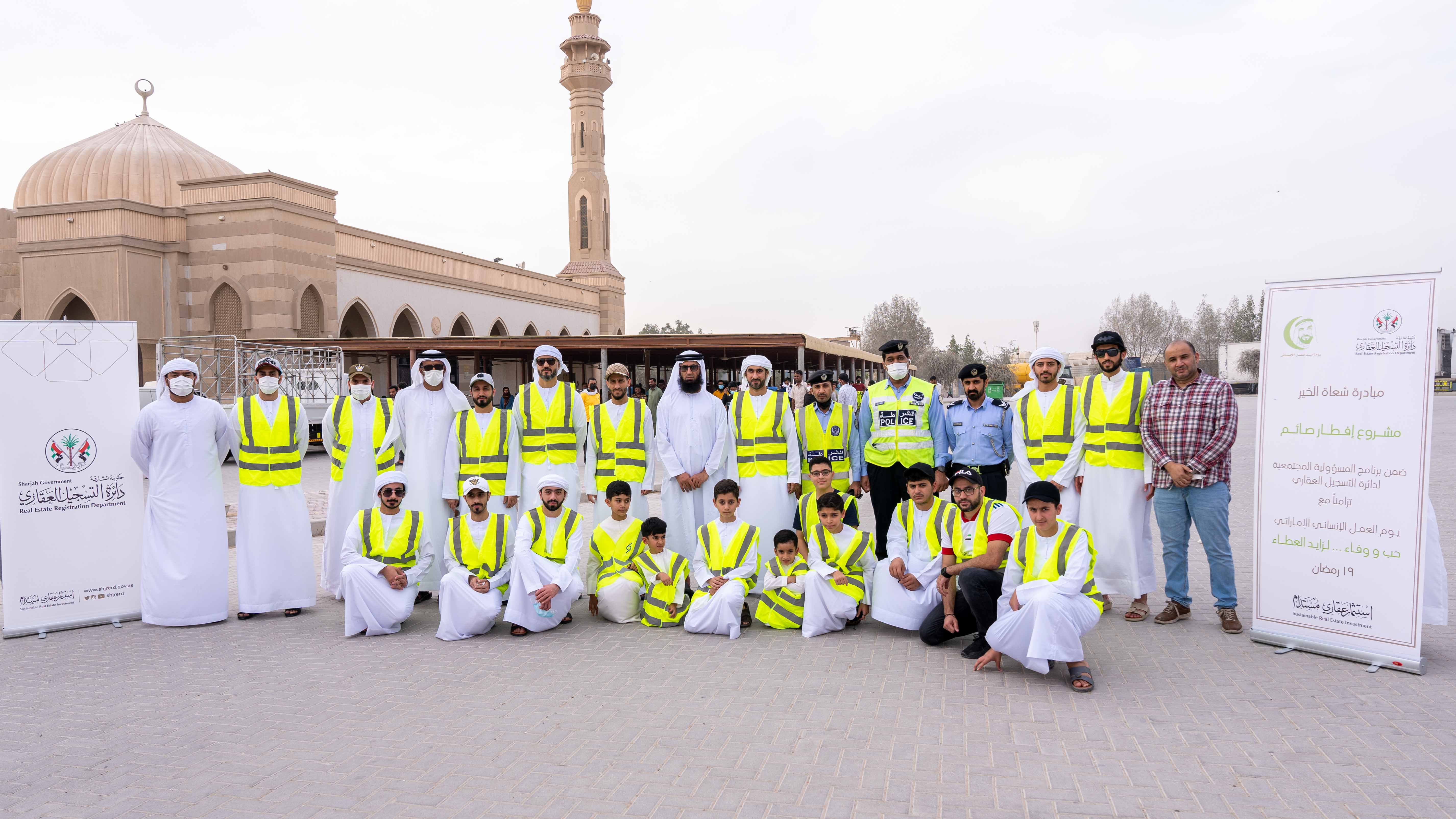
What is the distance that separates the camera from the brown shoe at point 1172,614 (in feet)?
18.3

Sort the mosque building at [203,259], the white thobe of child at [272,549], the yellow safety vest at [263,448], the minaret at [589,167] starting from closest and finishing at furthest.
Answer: the white thobe of child at [272,549] → the yellow safety vest at [263,448] → the mosque building at [203,259] → the minaret at [589,167]

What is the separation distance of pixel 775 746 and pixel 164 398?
5.00m

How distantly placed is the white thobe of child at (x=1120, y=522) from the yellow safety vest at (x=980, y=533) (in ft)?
2.65

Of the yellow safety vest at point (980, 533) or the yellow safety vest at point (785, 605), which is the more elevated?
the yellow safety vest at point (980, 533)

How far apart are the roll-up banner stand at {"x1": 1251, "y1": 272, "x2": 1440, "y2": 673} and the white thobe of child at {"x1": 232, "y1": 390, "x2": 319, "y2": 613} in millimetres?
6239

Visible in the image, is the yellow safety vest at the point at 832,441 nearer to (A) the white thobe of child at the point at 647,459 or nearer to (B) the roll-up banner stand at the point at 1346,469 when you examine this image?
(A) the white thobe of child at the point at 647,459

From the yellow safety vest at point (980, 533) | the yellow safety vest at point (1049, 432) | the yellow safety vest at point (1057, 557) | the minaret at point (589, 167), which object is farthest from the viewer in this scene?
the minaret at point (589, 167)

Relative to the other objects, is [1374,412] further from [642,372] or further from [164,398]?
[642,372]

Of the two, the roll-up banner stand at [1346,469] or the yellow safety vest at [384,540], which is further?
the yellow safety vest at [384,540]

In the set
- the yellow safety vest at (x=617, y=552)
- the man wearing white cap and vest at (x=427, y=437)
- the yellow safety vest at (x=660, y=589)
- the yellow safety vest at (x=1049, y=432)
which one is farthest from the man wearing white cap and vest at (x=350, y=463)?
the yellow safety vest at (x=1049, y=432)

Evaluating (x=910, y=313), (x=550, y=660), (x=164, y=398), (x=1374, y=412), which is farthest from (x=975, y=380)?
(x=910, y=313)

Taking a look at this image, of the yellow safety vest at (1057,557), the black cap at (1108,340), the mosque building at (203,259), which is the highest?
the mosque building at (203,259)

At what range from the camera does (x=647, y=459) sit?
676 cm

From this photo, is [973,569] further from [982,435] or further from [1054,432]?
[982,435]
